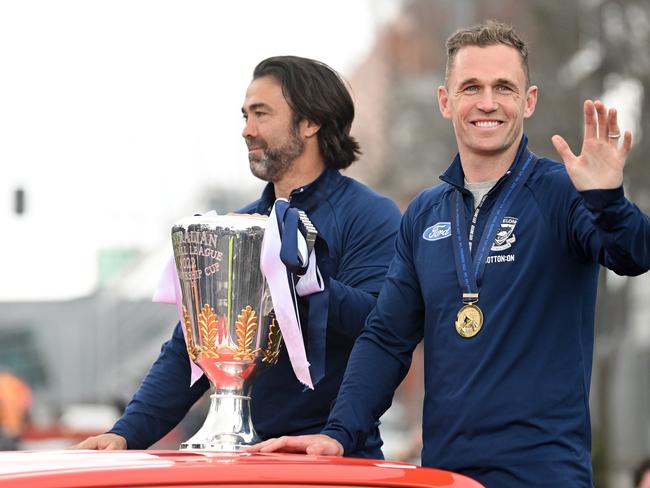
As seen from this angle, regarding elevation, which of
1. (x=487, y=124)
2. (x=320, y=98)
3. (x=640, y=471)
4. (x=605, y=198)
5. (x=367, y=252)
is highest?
(x=320, y=98)

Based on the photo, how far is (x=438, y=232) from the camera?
175 inches

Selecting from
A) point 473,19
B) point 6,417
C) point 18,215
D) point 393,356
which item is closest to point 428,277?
point 393,356

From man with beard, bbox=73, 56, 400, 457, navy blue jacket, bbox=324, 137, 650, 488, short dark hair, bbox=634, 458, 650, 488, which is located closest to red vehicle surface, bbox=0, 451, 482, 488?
navy blue jacket, bbox=324, 137, 650, 488

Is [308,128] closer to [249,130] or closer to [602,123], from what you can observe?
[249,130]

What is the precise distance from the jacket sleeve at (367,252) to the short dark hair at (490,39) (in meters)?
0.77

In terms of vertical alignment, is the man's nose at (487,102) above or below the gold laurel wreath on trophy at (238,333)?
above

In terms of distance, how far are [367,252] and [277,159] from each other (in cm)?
49

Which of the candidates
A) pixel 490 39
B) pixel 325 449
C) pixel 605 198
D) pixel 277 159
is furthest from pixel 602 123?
pixel 277 159

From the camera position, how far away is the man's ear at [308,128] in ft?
17.8

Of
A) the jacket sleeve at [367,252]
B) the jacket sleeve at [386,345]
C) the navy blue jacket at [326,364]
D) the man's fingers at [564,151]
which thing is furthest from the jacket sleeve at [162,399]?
the man's fingers at [564,151]

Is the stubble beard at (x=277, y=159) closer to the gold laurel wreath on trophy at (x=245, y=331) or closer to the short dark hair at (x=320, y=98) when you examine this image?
the short dark hair at (x=320, y=98)

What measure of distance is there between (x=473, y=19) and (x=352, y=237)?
2209 centimetres

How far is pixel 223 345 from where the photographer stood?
4.36m

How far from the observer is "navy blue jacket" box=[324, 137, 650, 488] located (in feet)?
13.3
